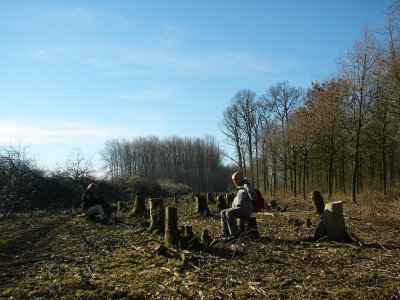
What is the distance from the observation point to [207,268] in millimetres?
6238

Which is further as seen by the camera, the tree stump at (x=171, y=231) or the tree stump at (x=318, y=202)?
the tree stump at (x=318, y=202)

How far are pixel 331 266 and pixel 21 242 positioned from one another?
8.50 meters

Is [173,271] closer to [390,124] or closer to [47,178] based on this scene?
[390,124]

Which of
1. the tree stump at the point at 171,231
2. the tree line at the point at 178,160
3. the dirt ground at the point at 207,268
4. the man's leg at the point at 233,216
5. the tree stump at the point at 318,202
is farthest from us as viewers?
the tree line at the point at 178,160

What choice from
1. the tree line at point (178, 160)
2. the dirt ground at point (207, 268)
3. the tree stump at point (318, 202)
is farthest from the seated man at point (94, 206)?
the tree line at point (178, 160)

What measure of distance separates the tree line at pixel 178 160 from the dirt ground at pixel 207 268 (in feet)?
191

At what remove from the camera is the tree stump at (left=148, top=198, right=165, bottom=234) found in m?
9.97

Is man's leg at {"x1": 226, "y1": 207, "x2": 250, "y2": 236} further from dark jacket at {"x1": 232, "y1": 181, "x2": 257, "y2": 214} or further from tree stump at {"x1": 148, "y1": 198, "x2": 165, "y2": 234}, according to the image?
tree stump at {"x1": 148, "y1": 198, "x2": 165, "y2": 234}

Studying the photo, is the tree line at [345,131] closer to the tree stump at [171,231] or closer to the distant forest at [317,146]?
the distant forest at [317,146]

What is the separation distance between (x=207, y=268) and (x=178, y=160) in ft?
212

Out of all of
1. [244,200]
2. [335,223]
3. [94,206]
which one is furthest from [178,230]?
[94,206]

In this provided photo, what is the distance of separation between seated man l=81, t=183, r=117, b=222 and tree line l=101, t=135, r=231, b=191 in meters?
53.3

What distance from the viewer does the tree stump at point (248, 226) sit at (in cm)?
880

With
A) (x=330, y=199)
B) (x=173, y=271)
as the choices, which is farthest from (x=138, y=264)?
(x=330, y=199)
